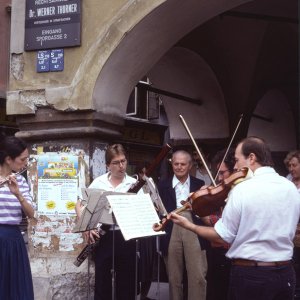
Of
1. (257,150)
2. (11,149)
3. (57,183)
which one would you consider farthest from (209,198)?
(57,183)

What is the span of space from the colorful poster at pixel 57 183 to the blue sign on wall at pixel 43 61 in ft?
3.00

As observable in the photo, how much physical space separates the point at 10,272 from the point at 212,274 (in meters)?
2.04

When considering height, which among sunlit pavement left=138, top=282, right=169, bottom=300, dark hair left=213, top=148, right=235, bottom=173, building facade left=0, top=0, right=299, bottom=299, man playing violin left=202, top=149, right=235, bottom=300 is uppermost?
building facade left=0, top=0, right=299, bottom=299

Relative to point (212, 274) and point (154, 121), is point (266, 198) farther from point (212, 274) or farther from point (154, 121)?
point (154, 121)

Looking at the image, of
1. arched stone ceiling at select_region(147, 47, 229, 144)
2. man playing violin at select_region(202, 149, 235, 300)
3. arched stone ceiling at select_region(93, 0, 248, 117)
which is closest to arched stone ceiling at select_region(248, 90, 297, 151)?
arched stone ceiling at select_region(147, 47, 229, 144)

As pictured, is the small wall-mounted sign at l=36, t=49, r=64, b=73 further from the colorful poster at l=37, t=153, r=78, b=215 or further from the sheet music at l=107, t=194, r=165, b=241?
the sheet music at l=107, t=194, r=165, b=241

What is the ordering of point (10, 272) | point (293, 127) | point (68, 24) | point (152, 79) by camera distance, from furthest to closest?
1. point (293, 127)
2. point (152, 79)
3. point (68, 24)
4. point (10, 272)

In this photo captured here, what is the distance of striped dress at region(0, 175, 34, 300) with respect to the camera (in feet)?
16.1

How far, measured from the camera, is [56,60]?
6.36 m

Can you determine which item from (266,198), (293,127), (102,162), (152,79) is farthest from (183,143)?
(266,198)

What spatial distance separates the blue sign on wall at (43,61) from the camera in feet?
21.1

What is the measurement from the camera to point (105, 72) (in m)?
6.15

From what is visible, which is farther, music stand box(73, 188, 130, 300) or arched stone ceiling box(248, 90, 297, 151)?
arched stone ceiling box(248, 90, 297, 151)

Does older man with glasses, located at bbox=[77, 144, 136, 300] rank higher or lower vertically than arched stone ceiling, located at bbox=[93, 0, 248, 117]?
lower
